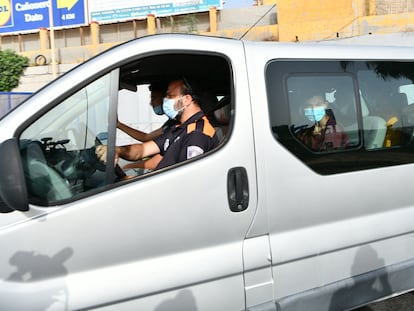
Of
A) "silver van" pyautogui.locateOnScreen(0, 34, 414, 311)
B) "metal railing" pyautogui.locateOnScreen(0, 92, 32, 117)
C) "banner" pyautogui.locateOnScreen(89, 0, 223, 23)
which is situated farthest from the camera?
"banner" pyautogui.locateOnScreen(89, 0, 223, 23)

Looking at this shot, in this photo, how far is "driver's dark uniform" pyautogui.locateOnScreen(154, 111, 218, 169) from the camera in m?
2.49

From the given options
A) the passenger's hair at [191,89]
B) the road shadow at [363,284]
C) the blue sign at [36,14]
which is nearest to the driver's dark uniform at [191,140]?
the passenger's hair at [191,89]

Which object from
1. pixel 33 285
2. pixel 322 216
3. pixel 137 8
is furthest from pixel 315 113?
pixel 137 8

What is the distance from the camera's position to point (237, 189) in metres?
2.34

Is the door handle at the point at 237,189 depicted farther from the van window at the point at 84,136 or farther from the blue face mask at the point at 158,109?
the blue face mask at the point at 158,109

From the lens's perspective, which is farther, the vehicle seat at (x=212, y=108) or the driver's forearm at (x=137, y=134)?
the driver's forearm at (x=137, y=134)

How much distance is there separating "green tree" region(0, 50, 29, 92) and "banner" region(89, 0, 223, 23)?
189 inches

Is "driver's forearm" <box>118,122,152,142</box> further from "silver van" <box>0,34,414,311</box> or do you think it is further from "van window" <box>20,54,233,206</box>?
"van window" <box>20,54,233,206</box>

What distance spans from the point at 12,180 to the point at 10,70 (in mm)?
23359

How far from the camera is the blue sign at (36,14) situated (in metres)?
25.7

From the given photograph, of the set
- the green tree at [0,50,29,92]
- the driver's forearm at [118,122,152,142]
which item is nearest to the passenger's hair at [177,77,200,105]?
the driver's forearm at [118,122,152,142]

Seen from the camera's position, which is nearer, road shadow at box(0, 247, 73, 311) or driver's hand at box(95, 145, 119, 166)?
road shadow at box(0, 247, 73, 311)

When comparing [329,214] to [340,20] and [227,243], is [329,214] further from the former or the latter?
[340,20]

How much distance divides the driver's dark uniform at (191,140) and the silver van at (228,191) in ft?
0.25
